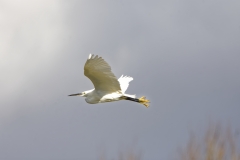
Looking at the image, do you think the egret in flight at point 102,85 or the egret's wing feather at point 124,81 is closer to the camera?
the egret in flight at point 102,85

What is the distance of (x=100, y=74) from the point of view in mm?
12188

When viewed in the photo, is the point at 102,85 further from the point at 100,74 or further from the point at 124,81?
the point at 124,81

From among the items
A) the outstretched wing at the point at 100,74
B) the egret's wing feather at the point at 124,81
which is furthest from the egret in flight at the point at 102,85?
the egret's wing feather at the point at 124,81

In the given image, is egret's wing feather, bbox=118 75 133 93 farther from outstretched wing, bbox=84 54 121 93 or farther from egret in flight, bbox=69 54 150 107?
outstretched wing, bbox=84 54 121 93

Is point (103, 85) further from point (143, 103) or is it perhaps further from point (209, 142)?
point (209, 142)

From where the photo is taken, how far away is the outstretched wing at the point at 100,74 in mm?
11489

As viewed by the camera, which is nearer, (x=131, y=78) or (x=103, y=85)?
(x=103, y=85)

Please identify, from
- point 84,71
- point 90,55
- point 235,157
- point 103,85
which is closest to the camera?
point 235,157

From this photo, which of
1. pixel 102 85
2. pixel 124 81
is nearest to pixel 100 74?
pixel 102 85

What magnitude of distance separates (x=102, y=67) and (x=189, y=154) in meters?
3.04

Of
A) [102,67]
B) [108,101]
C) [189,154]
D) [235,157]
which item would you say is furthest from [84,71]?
[235,157]

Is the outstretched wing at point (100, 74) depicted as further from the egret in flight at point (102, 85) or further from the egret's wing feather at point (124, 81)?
the egret's wing feather at point (124, 81)

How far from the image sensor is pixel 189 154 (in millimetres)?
10117

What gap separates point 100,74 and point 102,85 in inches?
32.1
